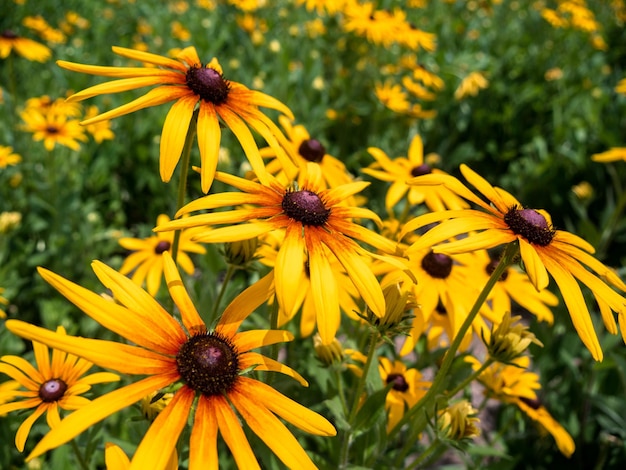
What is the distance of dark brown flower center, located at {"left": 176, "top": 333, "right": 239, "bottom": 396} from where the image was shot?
3.45 feet

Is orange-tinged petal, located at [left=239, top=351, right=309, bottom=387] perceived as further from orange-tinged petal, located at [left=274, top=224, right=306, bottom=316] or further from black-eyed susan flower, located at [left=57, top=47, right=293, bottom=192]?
black-eyed susan flower, located at [left=57, top=47, right=293, bottom=192]

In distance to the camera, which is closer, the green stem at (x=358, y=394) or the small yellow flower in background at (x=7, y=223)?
the green stem at (x=358, y=394)

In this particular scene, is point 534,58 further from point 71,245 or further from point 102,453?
point 102,453

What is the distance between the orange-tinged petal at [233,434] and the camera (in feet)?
3.14

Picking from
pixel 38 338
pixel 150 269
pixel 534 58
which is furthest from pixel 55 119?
pixel 534 58

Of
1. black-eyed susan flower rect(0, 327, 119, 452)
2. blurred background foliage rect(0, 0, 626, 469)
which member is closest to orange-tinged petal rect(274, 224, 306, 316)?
black-eyed susan flower rect(0, 327, 119, 452)

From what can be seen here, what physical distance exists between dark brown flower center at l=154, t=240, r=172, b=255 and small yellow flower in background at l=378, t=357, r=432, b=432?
3.34ft

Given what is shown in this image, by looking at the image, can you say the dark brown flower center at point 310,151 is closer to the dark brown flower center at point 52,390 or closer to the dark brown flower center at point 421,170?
the dark brown flower center at point 421,170

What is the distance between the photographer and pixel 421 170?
2.34 meters

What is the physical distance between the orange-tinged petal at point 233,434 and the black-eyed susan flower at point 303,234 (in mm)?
231

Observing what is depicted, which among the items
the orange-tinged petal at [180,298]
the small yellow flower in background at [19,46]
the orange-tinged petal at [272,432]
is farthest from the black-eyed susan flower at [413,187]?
the small yellow flower in background at [19,46]

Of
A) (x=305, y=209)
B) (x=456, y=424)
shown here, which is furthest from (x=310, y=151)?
(x=456, y=424)

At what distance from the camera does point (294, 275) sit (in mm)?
1086

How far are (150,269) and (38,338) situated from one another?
1438mm
